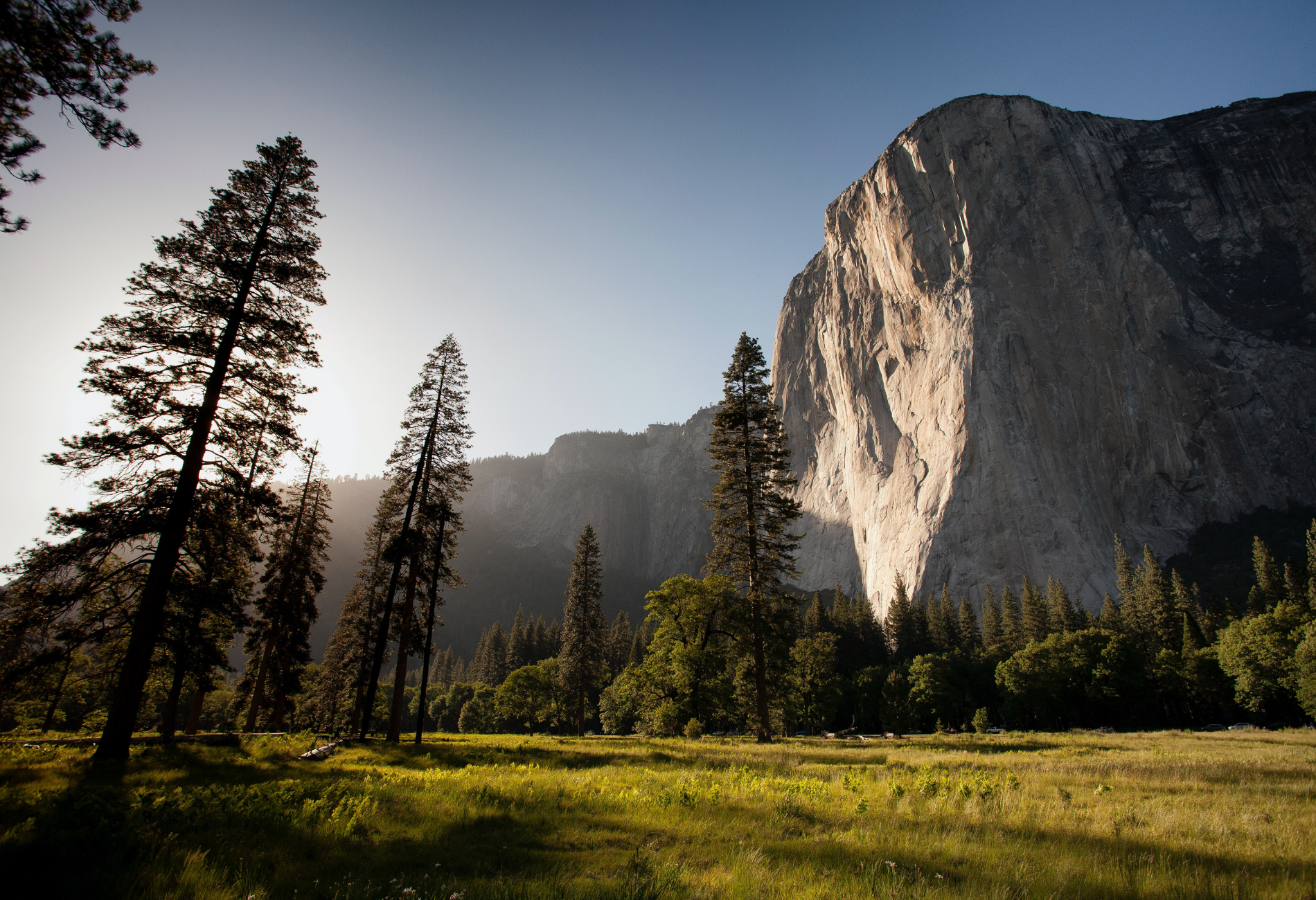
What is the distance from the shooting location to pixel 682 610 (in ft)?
88.5

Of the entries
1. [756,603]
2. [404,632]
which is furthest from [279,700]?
[756,603]

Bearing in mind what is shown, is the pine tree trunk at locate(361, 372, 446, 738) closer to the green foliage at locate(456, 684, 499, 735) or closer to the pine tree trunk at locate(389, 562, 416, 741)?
the pine tree trunk at locate(389, 562, 416, 741)

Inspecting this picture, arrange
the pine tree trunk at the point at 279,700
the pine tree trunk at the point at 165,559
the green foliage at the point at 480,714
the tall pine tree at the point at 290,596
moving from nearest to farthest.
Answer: the pine tree trunk at the point at 165,559
the tall pine tree at the point at 290,596
the pine tree trunk at the point at 279,700
the green foliage at the point at 480,714

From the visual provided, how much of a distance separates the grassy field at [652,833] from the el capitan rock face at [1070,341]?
89844mm

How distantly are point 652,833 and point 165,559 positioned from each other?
12113 millimetres

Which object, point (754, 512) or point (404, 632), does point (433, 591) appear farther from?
point (754, 512)

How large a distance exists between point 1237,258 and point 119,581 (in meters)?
159

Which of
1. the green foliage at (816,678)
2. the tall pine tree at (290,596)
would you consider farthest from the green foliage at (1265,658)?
the tall pine tree at (290,596)

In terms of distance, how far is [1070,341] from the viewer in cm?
9819

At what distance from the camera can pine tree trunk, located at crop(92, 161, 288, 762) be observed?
11477 millimetres

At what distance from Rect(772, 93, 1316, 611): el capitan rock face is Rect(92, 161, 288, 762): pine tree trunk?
93.9m

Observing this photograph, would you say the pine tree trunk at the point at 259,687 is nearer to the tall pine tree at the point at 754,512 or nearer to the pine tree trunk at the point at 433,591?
the pine tree trunk at the point at 433,591

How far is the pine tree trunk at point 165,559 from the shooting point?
1148 centimetres

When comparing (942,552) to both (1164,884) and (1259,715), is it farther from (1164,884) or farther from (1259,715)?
(1164,884)
